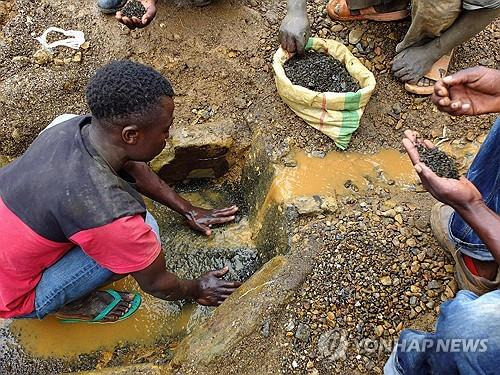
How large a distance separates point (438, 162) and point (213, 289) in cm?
113

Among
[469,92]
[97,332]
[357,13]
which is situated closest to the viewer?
[469,92]

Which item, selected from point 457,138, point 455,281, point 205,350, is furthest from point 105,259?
point 457,138

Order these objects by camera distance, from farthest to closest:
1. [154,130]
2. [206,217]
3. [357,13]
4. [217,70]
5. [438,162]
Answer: [217,70] → [357,13] → [206,217] → [438,162] → [154,130]

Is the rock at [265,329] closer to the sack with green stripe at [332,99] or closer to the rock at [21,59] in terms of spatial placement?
the sack with green stripe at [332,99]

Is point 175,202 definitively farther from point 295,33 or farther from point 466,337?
point 466,337

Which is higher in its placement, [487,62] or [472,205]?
[472,205]

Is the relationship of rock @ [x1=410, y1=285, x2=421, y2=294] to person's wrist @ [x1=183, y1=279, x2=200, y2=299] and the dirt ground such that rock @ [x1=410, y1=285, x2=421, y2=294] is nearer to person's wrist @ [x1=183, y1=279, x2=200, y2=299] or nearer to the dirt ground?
the dirt ground

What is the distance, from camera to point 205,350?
209cm

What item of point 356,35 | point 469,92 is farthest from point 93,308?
point 356,35

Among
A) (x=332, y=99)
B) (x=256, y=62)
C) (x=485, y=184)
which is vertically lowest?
(x=256, y=62)

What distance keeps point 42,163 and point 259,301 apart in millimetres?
956

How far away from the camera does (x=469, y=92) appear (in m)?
2.07

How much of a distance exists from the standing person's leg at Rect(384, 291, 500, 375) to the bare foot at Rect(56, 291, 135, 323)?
53.1 inches

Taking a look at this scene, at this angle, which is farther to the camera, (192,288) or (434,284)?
(192,288)
